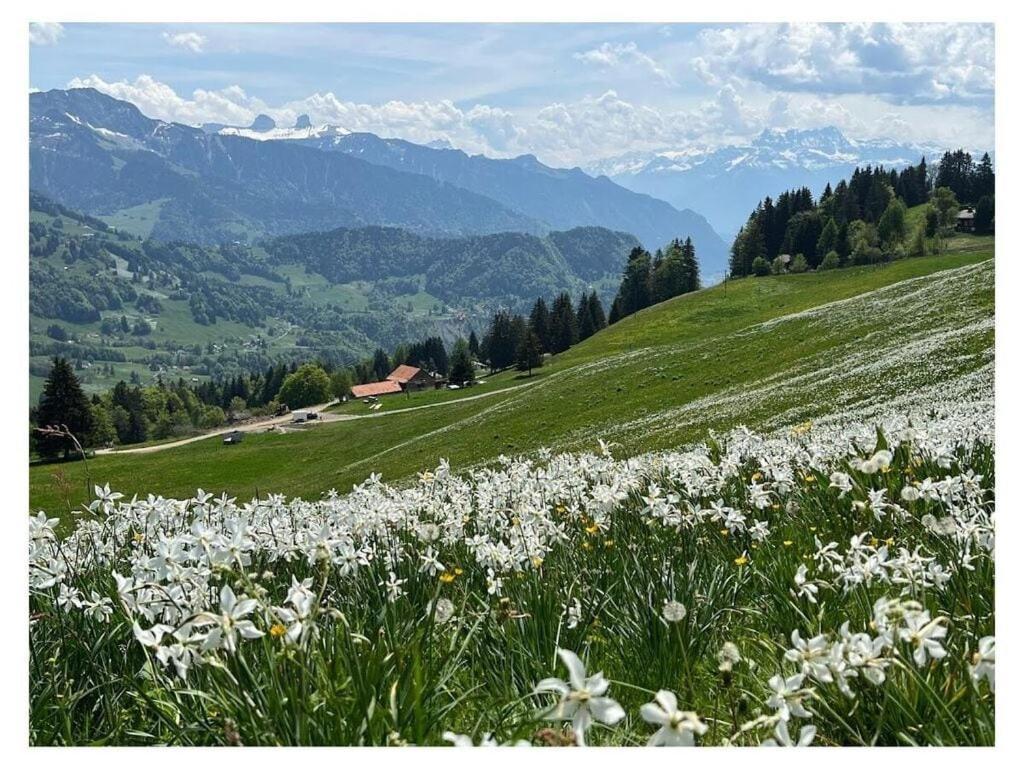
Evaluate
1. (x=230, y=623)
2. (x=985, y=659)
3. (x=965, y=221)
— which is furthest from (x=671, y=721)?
(x=965, y=221)

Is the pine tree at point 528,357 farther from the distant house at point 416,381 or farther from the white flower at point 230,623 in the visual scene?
the white flower at point 230,623

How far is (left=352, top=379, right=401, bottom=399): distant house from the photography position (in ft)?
90.2

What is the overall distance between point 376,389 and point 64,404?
816 inches

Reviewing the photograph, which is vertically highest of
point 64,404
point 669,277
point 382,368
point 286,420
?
point 669,277

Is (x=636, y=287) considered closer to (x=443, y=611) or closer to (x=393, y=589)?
(x=393, y=589)

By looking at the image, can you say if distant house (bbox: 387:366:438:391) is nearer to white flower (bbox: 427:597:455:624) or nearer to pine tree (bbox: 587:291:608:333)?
pine tree (bbox: 587:291:608:333)

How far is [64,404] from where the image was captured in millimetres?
11281

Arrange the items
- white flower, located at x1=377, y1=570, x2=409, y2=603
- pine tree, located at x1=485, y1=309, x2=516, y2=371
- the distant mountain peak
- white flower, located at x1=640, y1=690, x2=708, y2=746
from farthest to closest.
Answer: pine tree, located at x1=485, y1=309, x2=516, y2=371 < the distant mountain peak < white flower, located at x1=377, y1=570, x2=409, y2=603 < white flower, located at x1=640, y1=690, x2=708, y2=746

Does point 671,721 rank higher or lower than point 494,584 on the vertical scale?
higher

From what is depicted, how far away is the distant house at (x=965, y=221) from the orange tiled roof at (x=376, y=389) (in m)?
20.6

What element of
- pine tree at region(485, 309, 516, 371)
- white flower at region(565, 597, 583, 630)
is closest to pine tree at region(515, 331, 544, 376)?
pine tree at region(485, 309, 516, 371)

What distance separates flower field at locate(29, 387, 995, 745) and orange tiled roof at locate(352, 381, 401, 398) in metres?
21.8

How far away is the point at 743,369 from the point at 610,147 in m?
14.1

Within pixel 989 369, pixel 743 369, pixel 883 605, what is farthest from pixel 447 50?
pixel 743 369
